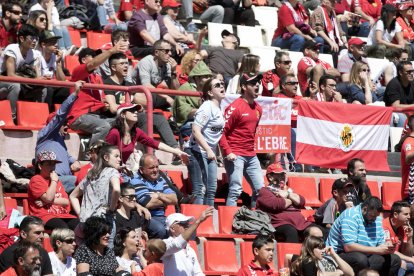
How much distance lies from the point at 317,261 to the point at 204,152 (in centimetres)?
198

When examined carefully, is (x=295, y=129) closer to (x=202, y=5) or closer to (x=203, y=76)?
(x=203, y=76)

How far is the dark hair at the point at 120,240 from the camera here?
12578 millimetres

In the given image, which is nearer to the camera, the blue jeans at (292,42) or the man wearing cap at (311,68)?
the man wearing cap at (311,68)

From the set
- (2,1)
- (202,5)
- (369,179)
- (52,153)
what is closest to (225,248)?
(52,153)

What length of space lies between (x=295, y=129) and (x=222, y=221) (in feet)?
7.85

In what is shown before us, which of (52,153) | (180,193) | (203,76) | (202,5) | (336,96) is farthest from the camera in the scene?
(202,5)

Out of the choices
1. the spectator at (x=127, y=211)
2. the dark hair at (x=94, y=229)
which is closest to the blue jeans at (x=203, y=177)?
the spectator at (x=127, y=211)

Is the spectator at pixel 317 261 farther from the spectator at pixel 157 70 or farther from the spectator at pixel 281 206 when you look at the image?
the spectator at pixel 157 70

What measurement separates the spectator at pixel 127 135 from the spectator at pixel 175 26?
513cm

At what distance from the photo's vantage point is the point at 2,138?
15.1 metres

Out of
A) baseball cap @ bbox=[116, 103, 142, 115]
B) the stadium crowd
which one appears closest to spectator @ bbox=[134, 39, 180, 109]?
the stadium crowd

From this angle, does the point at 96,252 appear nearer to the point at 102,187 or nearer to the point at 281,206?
the point at 102,187

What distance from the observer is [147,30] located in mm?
18828

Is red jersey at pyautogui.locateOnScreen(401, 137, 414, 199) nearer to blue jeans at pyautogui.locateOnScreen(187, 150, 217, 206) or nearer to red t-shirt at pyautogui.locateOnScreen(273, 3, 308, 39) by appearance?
blue jeans at pyautogui.locateOnScreen(187, 150, 217, 206)
